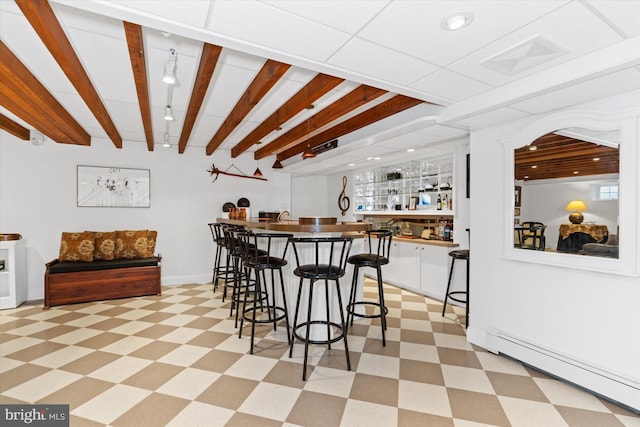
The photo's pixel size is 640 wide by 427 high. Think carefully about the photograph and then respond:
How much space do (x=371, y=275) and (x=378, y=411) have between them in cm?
413

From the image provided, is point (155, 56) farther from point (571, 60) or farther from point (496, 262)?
point (496, 262)

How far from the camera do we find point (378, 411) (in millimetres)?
2205

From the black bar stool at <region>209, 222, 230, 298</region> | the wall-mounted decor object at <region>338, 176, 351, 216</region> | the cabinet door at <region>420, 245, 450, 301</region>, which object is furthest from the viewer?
the wall-mounted decor object at <region>338, 176, 351, 216</region>

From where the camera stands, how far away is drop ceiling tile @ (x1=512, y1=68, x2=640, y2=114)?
2.05 meters

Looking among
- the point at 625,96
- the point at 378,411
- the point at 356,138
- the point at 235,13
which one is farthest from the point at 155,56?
the point at 625,96

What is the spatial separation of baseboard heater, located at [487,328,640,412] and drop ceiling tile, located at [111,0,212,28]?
3.44 m

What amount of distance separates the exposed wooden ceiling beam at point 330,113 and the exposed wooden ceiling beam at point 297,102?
411mm

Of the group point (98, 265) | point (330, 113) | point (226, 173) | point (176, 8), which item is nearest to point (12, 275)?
point (98, 265)

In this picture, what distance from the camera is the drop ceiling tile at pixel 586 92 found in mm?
2055

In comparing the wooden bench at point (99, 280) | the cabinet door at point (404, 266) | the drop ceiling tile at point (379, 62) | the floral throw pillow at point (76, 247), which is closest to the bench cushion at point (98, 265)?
the wooden bench at point (99, 280)

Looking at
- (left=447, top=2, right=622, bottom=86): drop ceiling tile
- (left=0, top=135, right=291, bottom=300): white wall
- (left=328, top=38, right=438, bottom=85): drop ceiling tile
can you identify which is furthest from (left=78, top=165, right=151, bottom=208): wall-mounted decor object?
(left=447, top=2, right=622, bottom=86): drop ceiling tile

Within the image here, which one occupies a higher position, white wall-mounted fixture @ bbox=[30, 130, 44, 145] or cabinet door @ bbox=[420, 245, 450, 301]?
white wall-mounted fixture @ bbox=[30, 130, 44, 145]

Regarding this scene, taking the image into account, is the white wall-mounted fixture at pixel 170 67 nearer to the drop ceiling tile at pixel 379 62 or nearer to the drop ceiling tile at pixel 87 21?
the drop ceiling tile at pixel 87 21

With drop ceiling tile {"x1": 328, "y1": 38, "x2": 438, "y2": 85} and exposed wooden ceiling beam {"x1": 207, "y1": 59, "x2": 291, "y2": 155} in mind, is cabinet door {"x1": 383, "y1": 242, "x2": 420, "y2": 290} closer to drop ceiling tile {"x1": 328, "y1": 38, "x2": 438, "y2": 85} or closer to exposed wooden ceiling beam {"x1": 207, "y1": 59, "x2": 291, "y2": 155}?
exposed wooden ceiling beam {"x1": 207, "y1": 59, "x2": 291, "y2": 155}
